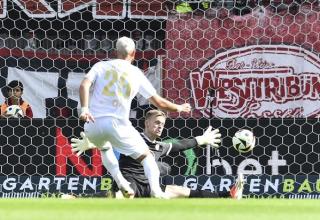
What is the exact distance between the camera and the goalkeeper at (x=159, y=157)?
8930mm

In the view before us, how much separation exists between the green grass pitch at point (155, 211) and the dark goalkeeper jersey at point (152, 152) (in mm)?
3346

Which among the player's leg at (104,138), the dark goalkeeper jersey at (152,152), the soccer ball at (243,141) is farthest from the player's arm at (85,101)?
the soccer ball at (243,141)

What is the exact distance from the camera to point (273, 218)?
179 inches

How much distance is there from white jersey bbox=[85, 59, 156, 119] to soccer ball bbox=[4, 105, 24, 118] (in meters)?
3.07

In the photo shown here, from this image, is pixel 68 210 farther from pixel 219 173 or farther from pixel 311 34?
pixel 311 34

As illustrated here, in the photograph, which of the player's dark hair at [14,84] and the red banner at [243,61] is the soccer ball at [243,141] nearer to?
the red banner at [243,61]

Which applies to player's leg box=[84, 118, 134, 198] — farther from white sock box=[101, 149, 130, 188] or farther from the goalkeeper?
the goalkeeper

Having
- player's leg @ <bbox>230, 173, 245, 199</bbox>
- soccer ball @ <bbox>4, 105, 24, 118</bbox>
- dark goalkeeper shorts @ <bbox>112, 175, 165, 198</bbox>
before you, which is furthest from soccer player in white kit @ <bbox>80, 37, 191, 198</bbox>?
soccer ball @ <bbox>4, 105, 24, 118</bbox>

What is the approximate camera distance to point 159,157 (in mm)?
9297

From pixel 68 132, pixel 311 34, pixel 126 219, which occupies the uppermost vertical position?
pixel 311 34

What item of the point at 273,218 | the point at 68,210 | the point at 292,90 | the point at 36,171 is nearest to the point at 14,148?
the point at 36,171

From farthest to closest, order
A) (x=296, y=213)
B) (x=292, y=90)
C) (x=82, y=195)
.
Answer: (x=292, y=90)
(x=82, y=195)
(x=296, y=213)

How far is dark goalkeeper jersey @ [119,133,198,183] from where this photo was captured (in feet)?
29.5

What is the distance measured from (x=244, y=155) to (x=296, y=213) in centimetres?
507
